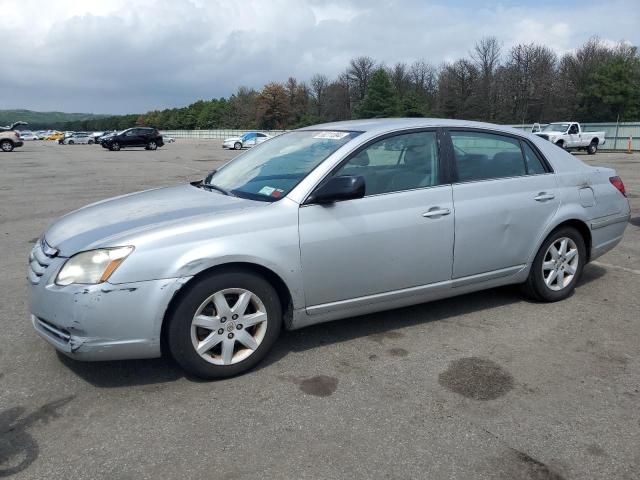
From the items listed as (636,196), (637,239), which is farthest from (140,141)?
(637,239)

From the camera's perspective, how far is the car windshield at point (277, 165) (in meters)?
3.95

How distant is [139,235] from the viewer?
332 centimetres

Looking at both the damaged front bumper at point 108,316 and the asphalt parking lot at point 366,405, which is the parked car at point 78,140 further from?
Result: the damaged front bumper at point 108,316

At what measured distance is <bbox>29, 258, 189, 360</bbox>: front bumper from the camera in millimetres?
3174

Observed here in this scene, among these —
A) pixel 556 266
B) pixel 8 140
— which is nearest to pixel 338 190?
pixel 556 266

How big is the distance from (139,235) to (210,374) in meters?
0.95

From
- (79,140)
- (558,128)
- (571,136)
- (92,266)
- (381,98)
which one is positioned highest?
(381,98)

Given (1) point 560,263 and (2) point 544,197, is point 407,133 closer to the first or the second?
(2) point 544,197

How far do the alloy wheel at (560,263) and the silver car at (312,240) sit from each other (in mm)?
14

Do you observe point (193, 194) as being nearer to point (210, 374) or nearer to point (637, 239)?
point (210, 374)

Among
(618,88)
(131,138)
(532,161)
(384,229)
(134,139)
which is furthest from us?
(618,88)

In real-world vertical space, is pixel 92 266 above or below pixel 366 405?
above

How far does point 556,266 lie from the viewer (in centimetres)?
490

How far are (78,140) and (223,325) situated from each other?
6706cm
